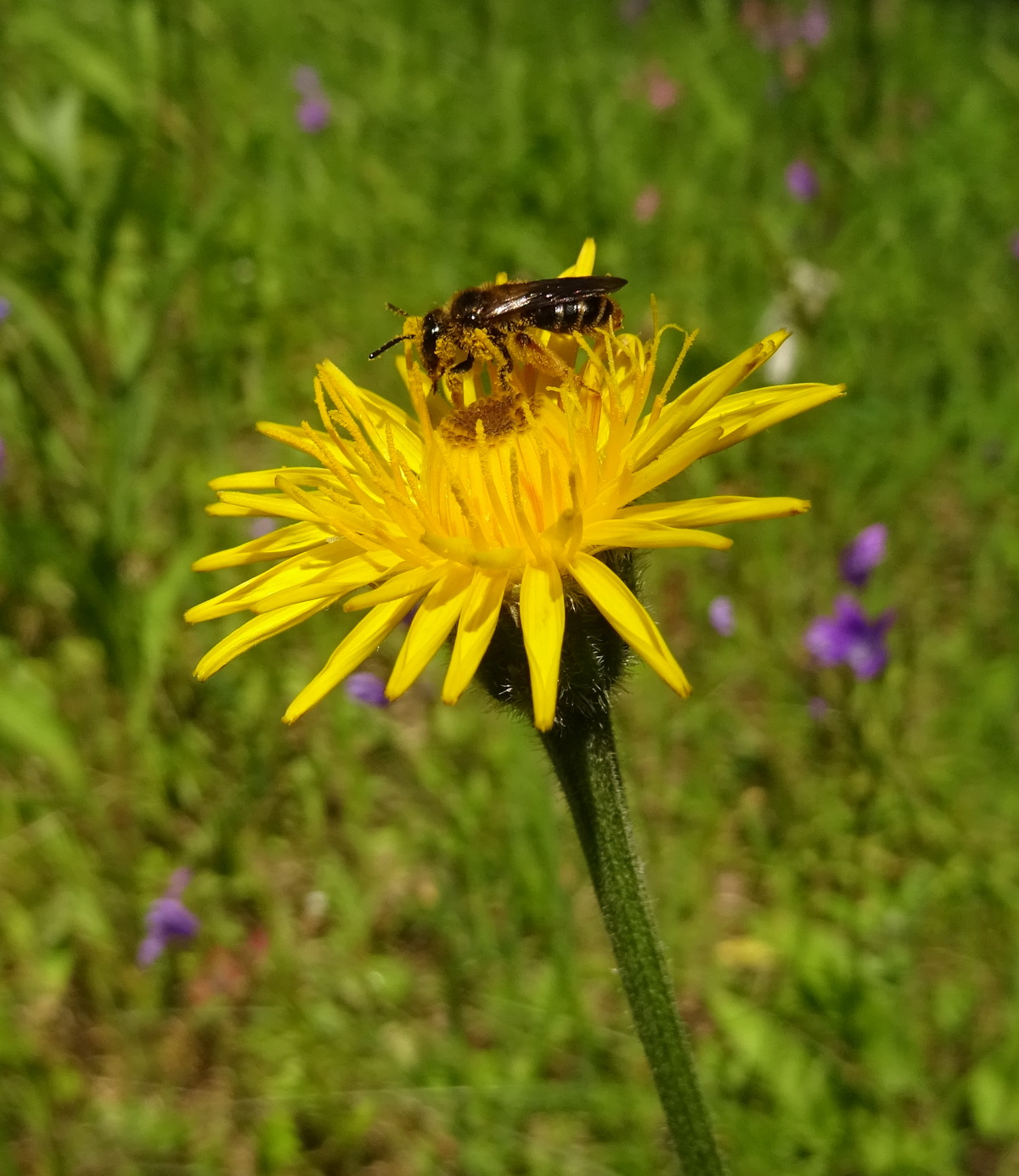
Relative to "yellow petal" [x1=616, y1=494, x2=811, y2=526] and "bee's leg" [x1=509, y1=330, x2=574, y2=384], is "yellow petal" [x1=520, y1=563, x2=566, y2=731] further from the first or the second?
"bee's leg" [x1=509, y1=330, x2=574, y2=384]

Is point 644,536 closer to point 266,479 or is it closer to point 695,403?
point 695,403

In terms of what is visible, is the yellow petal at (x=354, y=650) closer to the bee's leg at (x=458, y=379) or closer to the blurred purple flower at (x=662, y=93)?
the bee's leg at (x=458, y=379)

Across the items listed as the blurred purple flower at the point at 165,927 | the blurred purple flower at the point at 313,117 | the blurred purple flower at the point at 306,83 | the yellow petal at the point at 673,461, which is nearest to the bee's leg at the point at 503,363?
the yellow petal at the point at 673,461

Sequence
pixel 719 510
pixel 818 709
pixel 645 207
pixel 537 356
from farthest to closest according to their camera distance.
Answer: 1. pixel 645 207
2. pixel 818 709
3. pixel 537 356
4. pixel 719 510

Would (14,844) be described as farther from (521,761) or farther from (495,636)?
(495,636)

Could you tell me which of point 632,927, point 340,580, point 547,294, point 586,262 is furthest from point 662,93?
point 632,927

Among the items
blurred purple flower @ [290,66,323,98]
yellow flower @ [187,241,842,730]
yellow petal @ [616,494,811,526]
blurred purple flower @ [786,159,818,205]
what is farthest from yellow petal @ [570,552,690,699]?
blurred purple flower @ [290,66,323,98]
